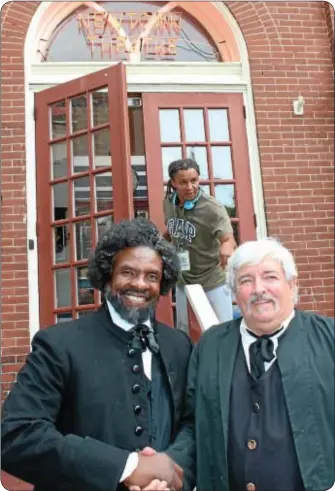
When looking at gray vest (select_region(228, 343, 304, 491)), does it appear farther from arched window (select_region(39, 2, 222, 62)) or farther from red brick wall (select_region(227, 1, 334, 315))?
arched window (select_region(39, 2, 222, 62))

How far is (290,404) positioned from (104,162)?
136 inches

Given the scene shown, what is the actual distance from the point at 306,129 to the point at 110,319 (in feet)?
12.6

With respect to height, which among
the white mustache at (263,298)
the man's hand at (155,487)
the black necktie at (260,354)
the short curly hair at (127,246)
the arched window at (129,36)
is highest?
the arched window at (129,36)

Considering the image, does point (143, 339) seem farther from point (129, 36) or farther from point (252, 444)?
point (129, 36)

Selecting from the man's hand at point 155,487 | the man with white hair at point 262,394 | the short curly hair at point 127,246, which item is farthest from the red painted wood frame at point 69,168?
the man's hand at point 155,487

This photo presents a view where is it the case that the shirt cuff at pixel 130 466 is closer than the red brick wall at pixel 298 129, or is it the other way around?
the shirt cuff at pixel 130 466

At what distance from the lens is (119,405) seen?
1.97 metres

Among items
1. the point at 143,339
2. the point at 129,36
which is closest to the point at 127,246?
the point at 143,339

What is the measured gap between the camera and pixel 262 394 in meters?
1.88

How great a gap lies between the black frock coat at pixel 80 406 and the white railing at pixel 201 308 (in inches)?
37.1

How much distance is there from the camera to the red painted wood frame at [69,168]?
4.55 meters

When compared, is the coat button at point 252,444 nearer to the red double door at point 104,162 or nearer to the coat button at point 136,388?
the coat button at point 136,388

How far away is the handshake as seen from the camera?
175cm

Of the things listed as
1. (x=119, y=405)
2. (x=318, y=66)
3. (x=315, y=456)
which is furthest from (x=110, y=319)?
(x=318, y=66)
